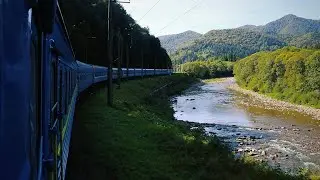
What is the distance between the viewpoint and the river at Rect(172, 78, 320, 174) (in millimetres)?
20594

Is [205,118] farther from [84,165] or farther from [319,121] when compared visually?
[84,165]

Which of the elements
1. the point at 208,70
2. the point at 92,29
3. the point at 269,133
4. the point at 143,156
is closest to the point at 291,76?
the point at 92,29

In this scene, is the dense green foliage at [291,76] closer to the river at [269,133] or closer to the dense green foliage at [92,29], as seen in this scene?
the river at [269,133]

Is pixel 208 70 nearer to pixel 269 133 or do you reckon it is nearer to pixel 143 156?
pixel 269 133

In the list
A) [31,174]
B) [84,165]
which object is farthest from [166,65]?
[31,174]

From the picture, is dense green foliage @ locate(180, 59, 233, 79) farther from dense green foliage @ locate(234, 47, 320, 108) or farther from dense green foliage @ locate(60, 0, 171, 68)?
dense green foliage @ locate(234, 47, 320, 108)

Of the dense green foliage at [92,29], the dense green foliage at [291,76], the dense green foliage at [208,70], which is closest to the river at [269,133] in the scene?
the dense green foliage at [291,76]

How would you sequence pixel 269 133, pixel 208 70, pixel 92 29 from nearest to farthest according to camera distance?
pixel 269 133 → pixel 92 29 → pixel 208 70

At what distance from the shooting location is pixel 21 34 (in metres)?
1.89

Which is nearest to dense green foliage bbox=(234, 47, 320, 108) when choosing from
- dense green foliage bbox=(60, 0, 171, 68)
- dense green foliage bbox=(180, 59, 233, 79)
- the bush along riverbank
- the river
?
the river

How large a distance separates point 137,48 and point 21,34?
93846 millimetres

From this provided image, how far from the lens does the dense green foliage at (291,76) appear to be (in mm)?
55534

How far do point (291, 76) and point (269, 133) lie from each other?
3770cm

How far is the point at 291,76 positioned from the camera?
6400cm
